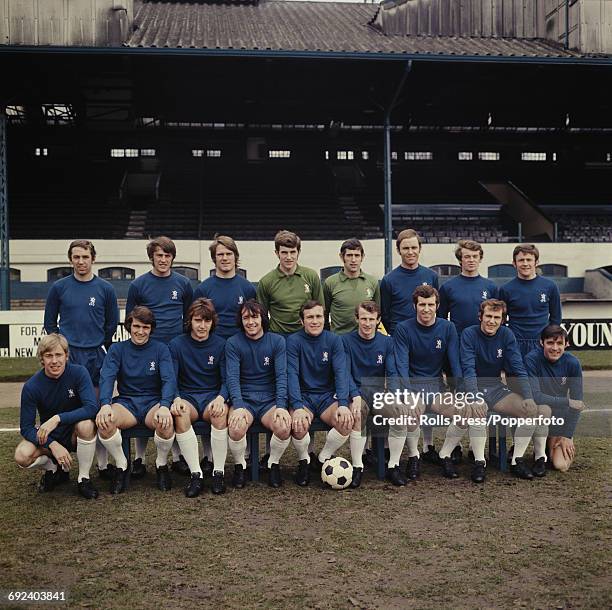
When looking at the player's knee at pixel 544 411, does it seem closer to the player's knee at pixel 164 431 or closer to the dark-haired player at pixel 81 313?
the player's knee at pixel 164 431

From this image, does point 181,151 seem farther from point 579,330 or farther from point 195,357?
point 195,357

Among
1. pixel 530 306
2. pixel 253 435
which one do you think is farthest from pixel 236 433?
pixel 530 306

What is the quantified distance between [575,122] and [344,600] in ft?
90.4

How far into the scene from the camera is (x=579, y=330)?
15828 mm

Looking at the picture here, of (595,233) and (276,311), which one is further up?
(595,233)

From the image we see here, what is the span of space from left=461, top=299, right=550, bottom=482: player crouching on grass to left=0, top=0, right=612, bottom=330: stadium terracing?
13.5 meters

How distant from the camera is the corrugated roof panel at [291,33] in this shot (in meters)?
21.0

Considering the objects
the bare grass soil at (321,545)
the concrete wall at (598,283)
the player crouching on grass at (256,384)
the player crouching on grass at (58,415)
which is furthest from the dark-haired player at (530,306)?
the concrete wall at (598,283)

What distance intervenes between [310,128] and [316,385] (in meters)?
23.2

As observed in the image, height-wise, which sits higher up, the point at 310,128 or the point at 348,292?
the point at 310,128

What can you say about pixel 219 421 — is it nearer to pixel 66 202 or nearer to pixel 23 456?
pixel 23 456

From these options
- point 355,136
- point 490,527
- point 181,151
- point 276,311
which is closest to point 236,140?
point 181,151

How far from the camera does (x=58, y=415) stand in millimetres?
5523

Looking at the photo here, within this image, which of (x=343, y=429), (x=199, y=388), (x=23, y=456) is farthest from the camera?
(x=199, y=388)
